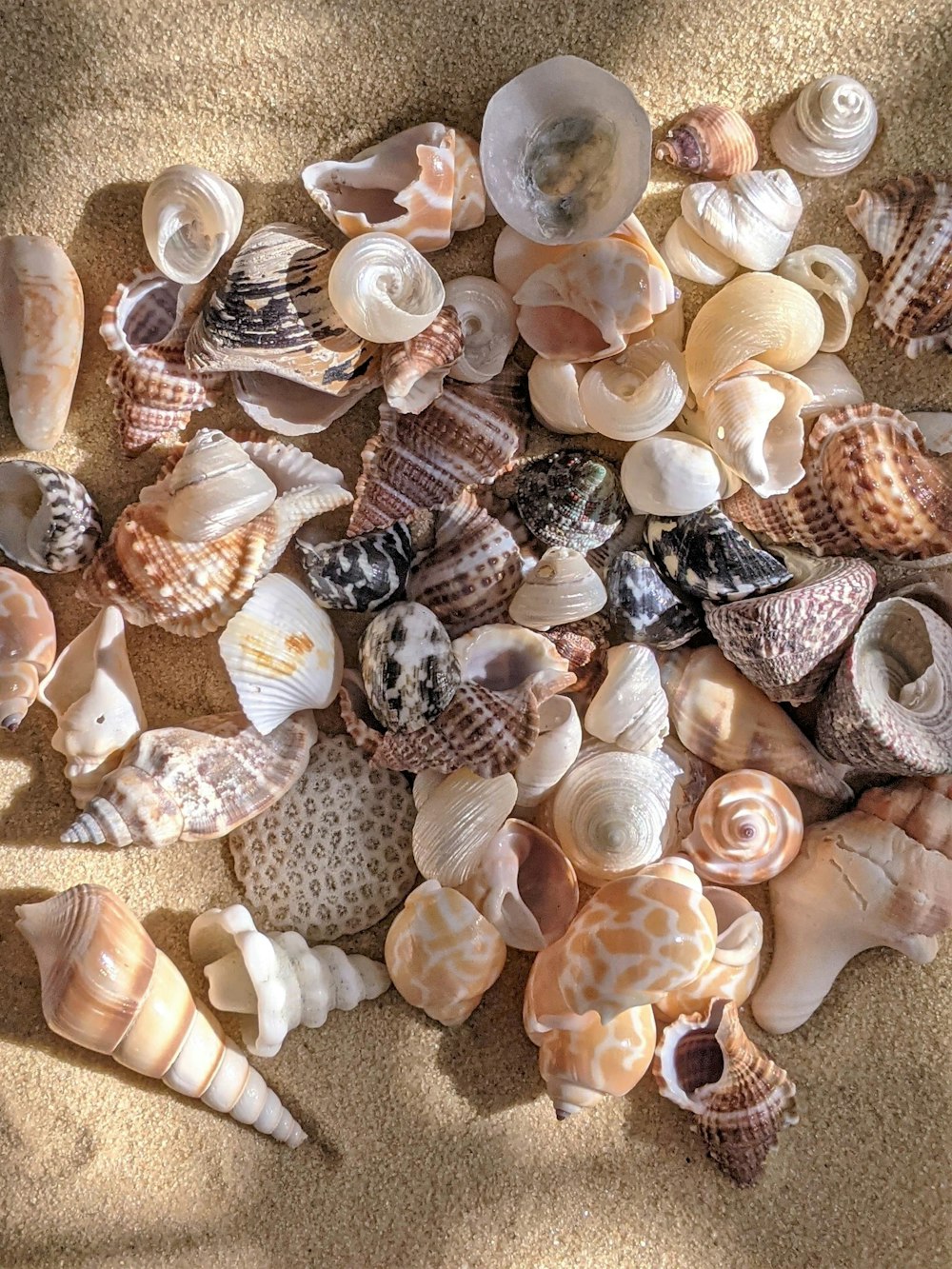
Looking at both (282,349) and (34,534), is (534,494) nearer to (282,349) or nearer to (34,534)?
(282,349)

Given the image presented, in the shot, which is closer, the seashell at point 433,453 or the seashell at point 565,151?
the seashell at point 565,151

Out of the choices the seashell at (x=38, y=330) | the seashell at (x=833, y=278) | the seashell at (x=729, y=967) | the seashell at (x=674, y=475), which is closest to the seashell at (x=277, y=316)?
the seashell at (x=38, y=330)

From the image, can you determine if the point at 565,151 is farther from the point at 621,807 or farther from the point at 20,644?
the point at 20,644

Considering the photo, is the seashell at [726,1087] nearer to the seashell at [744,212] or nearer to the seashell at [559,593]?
the seashell at [559,593]

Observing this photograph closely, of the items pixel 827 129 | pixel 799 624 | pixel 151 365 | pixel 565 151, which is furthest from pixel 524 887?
pixel 827 129

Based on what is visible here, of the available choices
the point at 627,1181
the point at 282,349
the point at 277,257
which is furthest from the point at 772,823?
the point at 277,257

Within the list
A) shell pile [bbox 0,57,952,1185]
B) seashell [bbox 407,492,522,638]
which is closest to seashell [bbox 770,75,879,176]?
shell pile [bbox 0,57,952,1185]

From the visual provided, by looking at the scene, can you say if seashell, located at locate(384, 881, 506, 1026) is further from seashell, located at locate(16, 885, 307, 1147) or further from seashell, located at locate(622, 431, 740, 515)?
seashell, located at locate(622, 431, 740, 515)
